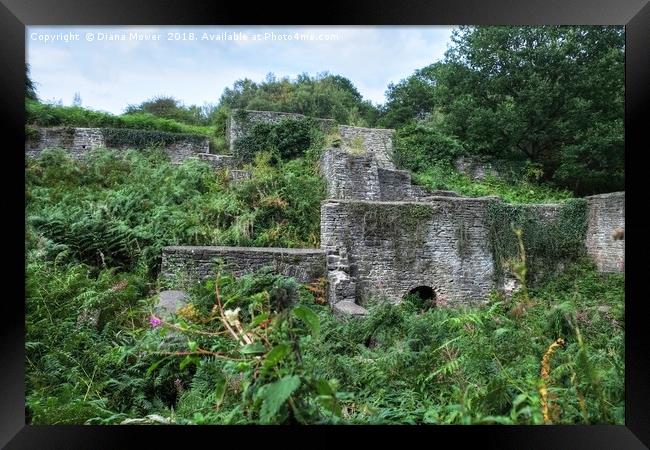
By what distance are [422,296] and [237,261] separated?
422 cm

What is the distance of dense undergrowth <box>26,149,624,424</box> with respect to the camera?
8.04ft

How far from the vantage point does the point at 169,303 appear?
5.11 m

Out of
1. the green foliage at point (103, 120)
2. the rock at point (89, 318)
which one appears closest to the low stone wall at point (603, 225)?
the rock at point (89, 318)

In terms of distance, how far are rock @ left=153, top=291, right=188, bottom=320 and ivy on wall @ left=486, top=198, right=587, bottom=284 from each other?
6.90m

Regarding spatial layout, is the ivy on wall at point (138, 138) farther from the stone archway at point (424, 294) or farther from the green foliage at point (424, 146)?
the stone archway at point (424, 294)

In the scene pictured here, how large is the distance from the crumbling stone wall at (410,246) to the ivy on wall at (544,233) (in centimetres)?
74

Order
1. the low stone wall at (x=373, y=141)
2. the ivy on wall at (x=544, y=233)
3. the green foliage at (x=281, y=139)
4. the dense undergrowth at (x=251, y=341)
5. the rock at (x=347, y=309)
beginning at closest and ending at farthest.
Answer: the dense undergrowth at (x=251, y=341) < the rock at (x=347, y=309) < the ivy on wall at (x=544, y=233) < the green foliage at (x=281, y=139) < the low stone wall at (x=373, y=141)

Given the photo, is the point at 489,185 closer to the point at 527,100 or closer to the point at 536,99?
the point at 527,100

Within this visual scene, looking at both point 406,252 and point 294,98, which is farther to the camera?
point 294,98

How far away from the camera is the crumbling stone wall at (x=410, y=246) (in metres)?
7.94

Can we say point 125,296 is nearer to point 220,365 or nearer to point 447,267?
point 220,365

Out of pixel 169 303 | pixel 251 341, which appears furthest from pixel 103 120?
pixel 251 341

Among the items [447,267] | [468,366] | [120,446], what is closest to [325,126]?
[447,267]

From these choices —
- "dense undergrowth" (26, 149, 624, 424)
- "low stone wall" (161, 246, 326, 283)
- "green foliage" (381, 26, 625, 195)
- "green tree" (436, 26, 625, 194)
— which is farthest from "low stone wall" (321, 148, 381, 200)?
"green tree" (436, 26, 625, 194)
